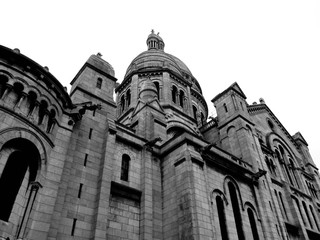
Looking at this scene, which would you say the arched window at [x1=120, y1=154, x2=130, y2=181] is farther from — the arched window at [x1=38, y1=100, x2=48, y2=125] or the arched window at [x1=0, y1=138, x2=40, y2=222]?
the arched window at [x1=38, y1=100, x2=48, y2=125]

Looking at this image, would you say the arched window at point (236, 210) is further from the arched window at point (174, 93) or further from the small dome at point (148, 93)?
the arched window at point (174, 93)

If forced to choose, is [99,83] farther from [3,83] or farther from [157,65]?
[157,65]

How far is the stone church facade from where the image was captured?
1282 cm

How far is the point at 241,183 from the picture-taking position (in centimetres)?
2072

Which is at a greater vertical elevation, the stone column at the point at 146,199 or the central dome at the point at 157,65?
the central dome at the point at 157,65

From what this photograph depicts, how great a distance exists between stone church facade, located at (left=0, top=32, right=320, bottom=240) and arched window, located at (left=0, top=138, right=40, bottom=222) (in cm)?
4

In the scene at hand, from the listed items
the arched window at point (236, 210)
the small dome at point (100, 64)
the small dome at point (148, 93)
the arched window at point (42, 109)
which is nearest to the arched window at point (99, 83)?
the small dome at point (100, 64)

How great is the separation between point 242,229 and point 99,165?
982 cm

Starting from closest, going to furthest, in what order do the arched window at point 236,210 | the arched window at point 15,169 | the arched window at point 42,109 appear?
the arched window at point 15,169 → the arched window at point 42,109 → the arched window at point 236,210

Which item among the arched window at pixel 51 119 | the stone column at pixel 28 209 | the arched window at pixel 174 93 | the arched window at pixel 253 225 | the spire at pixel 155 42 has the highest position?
the spire at pixel 155 42

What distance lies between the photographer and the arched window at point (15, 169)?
38.7 ft

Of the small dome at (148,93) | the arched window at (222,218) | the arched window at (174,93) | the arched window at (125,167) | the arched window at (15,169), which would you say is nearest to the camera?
the arched window at (15,169)

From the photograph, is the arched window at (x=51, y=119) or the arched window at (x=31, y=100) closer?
the arched window at (x=31, y=100)

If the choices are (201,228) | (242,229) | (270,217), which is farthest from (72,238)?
(270,217)
